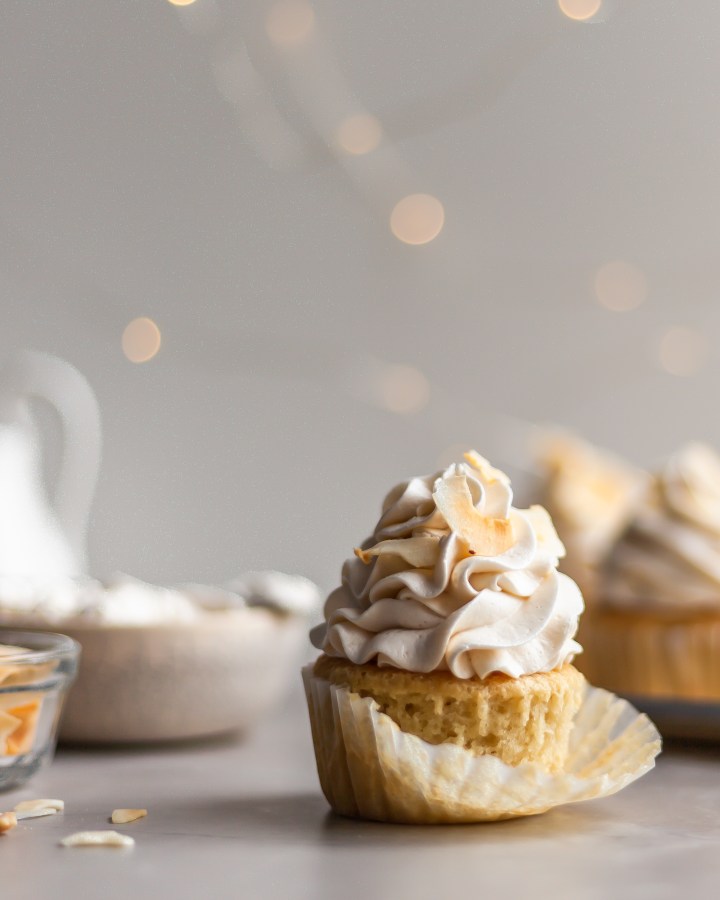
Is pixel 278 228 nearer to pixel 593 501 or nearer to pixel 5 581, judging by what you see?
pixel 593 501

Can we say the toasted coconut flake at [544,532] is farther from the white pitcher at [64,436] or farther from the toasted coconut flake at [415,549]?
the white pitcher at [64,436]

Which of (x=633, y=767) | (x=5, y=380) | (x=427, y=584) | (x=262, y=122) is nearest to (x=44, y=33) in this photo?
(x=262, y=122)

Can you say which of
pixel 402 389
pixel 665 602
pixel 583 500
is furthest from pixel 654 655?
pixel 402 389

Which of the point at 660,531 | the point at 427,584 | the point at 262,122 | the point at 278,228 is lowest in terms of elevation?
the point at 427,584

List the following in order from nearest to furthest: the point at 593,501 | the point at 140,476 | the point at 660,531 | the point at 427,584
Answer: the point at 427,584
the point at 660,531
the point at 593,501
the point at 140,476

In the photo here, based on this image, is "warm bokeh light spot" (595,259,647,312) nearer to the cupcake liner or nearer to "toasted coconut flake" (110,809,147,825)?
the cupcake liner

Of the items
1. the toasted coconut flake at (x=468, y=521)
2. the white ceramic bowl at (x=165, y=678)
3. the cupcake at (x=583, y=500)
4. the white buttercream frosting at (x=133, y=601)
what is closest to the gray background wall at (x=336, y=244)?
the cupcake at (x=583, y=500)

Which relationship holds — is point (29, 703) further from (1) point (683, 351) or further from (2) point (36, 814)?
(1) point (683, 351)
